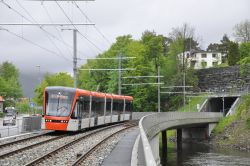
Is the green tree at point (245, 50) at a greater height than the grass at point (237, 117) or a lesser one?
greater

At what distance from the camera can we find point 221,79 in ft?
323

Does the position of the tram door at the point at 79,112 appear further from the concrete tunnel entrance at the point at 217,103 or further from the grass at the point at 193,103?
the concrete tunnel entrance at the point at 217,103

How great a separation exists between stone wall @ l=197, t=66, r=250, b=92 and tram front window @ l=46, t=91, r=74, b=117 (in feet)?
200

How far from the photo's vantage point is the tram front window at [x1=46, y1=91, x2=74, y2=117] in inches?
1329

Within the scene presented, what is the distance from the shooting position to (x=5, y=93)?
115875mm

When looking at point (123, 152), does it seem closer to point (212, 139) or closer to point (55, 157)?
point (55, 157)

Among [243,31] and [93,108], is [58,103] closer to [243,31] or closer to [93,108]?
[93,108]

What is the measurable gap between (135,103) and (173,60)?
43.0 ft

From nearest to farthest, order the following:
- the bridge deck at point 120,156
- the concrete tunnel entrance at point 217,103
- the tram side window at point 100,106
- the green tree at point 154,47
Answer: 1. the bridge deck at point 120,156
2. the tram side window at point 100,106
3. the concrete tunnel entrance at point 217,103
4. the green tree at point 154,47

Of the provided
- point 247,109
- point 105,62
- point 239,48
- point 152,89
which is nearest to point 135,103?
point 152,89

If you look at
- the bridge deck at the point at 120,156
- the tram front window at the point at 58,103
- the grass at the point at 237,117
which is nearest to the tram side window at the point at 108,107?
the tram front window at the point at 58,103

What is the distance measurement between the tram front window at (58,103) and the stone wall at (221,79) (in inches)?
2397

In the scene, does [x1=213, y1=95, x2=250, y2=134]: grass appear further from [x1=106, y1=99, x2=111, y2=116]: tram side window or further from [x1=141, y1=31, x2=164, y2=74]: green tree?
[x1=106, y1=99, x2=111, y2=116]: tram side window

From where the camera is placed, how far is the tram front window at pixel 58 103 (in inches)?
1329
